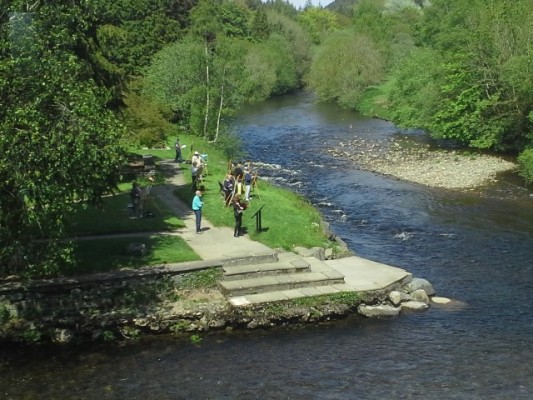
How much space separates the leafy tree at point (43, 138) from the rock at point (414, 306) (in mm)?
11168

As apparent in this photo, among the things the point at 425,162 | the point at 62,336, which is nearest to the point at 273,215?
the point at 62,336

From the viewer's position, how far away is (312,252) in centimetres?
2614

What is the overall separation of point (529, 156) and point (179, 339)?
31.0 meters

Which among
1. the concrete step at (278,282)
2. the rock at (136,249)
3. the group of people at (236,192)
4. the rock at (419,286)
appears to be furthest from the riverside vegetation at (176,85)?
the rock at (419,286)

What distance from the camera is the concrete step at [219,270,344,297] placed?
22.2 metres

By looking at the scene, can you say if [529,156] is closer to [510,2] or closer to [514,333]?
[510,2]

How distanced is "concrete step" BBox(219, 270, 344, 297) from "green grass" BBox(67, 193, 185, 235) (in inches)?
241

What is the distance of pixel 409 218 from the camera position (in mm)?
35594

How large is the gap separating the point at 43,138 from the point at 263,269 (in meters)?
9.36

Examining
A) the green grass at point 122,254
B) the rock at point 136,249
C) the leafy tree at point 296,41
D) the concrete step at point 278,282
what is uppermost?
the leafy tree at point 296,41

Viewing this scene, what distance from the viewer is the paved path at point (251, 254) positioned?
78.2 feet

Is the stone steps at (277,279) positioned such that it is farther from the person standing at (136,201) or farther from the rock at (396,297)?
the person standing at (136,201)

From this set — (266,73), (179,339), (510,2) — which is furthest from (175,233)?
(266,73)

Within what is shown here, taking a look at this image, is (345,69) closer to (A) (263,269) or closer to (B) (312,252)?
(B) (312,252)
